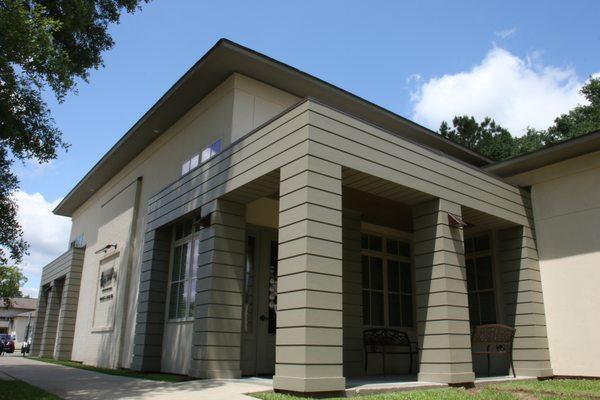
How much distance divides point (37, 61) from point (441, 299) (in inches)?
298

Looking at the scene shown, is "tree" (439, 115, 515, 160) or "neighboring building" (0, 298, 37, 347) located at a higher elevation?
"tree" (439, 115, 515, 160)

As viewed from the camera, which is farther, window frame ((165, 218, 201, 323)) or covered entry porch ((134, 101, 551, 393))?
window frame ((165, 218, 201, 323))

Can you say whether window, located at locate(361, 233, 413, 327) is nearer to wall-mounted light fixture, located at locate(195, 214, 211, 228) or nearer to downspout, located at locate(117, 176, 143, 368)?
wall-mounted light fixture, located at locate(195, 214, 211, 228)

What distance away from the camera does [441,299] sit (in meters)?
8.05

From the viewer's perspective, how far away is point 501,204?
9.96 m

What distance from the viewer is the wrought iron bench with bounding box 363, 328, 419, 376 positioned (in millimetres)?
10930

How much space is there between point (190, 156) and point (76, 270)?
A: 1040 centimetres

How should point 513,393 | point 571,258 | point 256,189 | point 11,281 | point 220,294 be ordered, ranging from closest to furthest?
point 513,393, point 256,189, point 220,294, point 571,258, point 11,281

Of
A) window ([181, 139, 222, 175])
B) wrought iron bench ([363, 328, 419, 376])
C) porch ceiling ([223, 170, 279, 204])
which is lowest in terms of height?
wrought iron bench ([363, 328, 419, 376])

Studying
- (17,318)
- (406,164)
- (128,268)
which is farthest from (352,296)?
(17,318)

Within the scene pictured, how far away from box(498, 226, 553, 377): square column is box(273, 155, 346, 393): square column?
4.95 m

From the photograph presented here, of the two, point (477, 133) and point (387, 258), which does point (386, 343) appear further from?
point (477, 133)

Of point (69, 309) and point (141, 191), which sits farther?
point (69, 309)

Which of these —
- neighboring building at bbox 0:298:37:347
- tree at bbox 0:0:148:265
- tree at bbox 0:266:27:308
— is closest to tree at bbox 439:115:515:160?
tree at bbox 0:0:148:265
